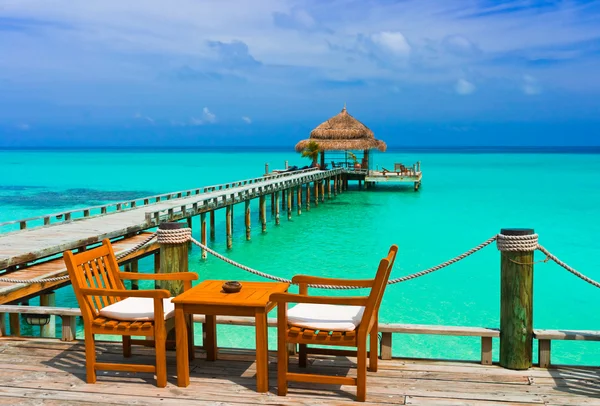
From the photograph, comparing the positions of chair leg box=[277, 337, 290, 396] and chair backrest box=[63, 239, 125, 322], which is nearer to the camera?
chair leg box=[277, 337, 290, 396]

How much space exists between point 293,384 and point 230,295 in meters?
0.70

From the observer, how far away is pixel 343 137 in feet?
136

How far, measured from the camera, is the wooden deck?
3.71 m

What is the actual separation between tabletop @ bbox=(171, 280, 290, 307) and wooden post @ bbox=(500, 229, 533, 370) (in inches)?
59.8

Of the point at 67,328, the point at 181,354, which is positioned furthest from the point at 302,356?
the point at 67,328

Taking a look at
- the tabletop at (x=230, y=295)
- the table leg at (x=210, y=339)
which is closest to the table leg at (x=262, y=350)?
the tabletop at (x=230, y=295)

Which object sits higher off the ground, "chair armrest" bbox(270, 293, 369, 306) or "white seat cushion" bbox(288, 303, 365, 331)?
"chair armrest" bbox(270, 293, 369, 306)

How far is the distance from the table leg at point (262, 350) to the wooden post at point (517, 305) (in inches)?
66.0

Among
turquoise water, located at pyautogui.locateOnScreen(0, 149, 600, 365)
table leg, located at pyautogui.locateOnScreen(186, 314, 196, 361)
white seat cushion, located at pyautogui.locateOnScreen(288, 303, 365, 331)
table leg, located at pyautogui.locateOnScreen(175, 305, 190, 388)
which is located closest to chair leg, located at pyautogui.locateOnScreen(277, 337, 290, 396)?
white seat cushion, located at pyautogui.locateOnScreen(288, 303, 365, 331)

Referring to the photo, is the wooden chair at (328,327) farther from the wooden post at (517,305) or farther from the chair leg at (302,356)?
the wooden post at (517,305)

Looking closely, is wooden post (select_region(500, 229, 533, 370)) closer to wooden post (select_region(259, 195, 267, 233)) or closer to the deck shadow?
the deck shadow

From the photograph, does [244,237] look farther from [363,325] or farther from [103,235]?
[363,325]

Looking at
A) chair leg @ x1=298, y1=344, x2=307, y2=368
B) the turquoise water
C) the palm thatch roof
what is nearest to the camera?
chair leg @ x1=298, y1=344, x2=307, y2=368

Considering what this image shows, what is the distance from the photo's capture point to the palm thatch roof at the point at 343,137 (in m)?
41.0
